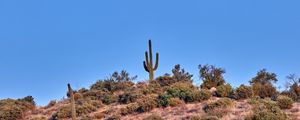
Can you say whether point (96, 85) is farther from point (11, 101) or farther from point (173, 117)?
point (173, 117)

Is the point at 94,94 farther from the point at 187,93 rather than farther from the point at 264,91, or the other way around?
the point at 264,91

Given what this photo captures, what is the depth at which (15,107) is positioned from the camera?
34156mm

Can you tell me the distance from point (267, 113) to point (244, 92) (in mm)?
6422

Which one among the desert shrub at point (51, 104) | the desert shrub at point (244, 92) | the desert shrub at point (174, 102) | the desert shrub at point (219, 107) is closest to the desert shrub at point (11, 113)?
the desert shrub at point (51, 104)

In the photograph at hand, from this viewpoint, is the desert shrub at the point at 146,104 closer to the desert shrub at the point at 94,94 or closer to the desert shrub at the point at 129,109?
the desert shrub at the point at 129,109

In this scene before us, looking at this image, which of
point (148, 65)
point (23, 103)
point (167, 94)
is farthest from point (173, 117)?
point (23, 103)

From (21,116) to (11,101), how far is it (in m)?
5.45

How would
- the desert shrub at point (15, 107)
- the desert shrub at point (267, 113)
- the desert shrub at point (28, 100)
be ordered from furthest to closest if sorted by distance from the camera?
the desert shrub at point (28, 100), the desert shrub at point (15, 107), the desert shrub at point (267, 113)

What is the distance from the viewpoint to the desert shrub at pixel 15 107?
32.8m

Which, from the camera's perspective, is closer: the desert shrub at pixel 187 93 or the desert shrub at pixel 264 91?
the desert shrub at pixel 187 93

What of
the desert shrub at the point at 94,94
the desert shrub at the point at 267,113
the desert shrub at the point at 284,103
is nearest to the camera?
the desert shrub at the point at 267,113

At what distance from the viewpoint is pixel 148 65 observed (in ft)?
118

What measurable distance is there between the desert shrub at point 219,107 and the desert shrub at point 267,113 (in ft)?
5.04

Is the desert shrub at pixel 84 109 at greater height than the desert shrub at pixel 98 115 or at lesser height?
greater
